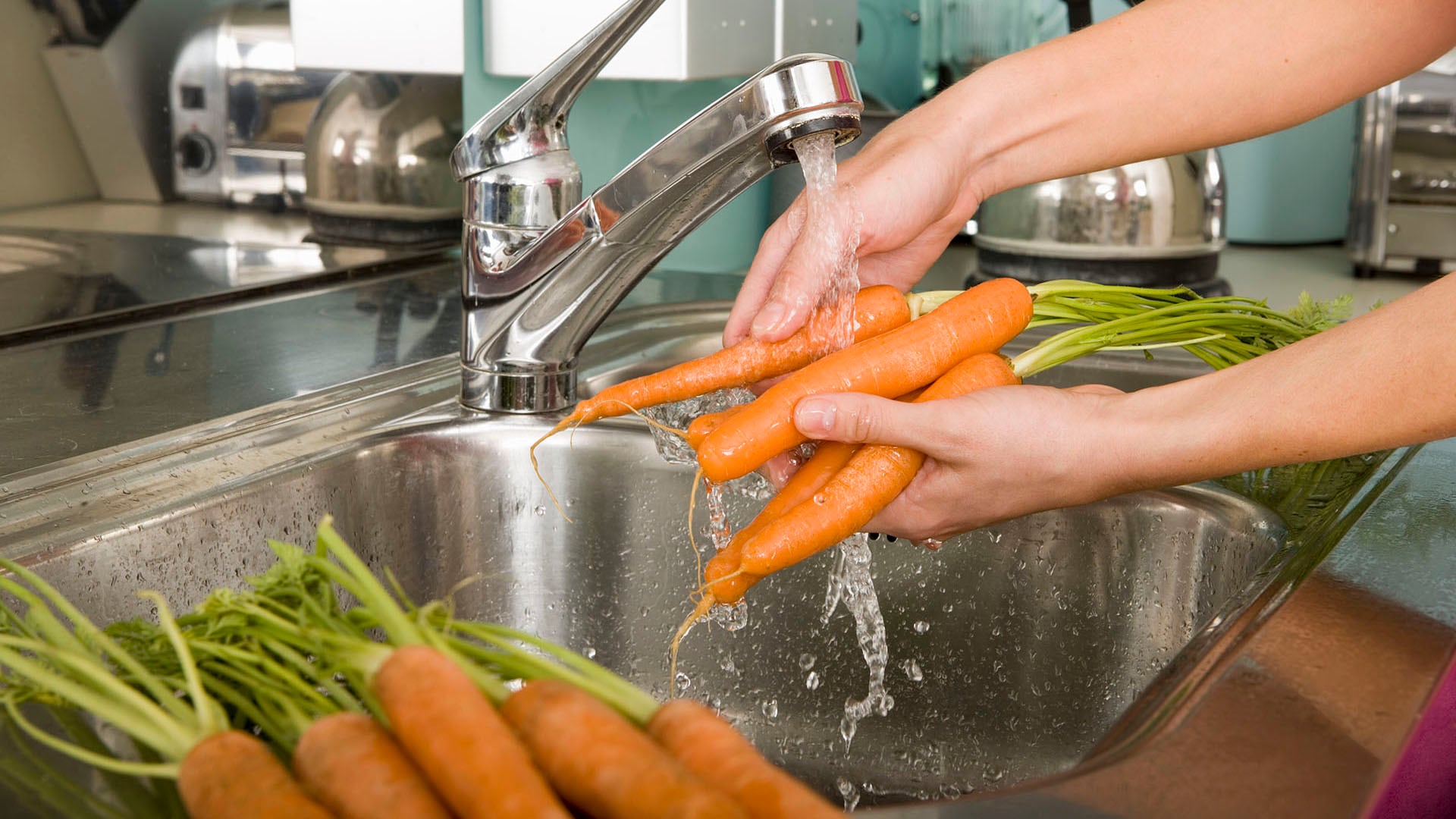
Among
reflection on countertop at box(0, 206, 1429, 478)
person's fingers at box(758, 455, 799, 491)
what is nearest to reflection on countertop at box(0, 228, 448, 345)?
reflection on countertop at box(0, 206, 1429, 478)

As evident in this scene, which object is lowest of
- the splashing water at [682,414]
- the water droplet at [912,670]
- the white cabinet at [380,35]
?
the water droplet at [912,670]

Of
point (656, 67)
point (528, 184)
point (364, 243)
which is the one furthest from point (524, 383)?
point (364, 243)

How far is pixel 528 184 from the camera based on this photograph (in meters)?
0.89

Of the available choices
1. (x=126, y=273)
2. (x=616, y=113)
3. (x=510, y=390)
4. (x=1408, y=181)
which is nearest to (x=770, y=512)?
(x=510, y=390)

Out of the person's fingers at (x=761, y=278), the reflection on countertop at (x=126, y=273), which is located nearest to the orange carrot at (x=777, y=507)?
the person's fingers at (x=761, y=278)

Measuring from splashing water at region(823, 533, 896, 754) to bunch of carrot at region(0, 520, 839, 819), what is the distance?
352 mm

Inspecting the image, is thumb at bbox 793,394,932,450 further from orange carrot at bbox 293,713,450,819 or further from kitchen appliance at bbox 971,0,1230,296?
kitchen appliance at bbox 971,0,1230,296

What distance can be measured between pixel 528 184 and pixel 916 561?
0.40 meters

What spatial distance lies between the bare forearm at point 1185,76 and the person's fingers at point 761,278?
168mm

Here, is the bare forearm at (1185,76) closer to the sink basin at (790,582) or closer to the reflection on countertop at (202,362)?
the sink basin at (790,582)

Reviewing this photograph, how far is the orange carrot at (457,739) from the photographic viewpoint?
0.41 meters

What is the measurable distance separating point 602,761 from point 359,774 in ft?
0.26

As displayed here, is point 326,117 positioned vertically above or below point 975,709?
above

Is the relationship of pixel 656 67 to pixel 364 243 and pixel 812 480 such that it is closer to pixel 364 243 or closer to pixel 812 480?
pixel 364 243
